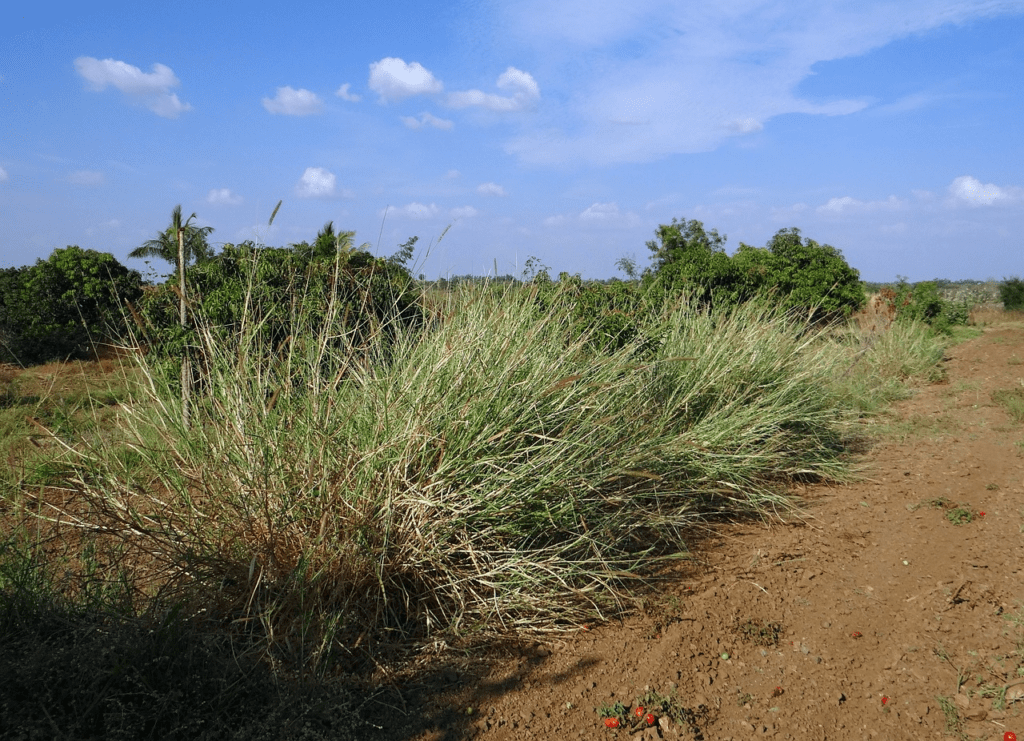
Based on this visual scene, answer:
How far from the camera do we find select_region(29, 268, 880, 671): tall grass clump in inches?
122

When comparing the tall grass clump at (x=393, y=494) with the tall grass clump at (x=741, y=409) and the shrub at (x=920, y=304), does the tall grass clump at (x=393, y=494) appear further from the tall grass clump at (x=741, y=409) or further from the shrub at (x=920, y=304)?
the shrub at (x=920, y=304)

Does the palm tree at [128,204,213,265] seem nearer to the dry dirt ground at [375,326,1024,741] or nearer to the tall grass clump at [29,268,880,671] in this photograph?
the tall grass clump at [29,268,880,671]

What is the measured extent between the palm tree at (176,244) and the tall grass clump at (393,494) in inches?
25.2

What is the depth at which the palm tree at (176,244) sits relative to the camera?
13.2 feet

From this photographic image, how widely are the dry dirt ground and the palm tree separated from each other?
2615 millimetres

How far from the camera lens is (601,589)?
374 cm

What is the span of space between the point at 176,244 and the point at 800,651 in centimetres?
397

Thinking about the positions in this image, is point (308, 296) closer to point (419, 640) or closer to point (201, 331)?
point (201, 331)

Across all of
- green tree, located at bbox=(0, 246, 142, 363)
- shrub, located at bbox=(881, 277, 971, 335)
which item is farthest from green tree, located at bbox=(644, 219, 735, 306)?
green tree, located at bbox=(0, 246, 142, 363)

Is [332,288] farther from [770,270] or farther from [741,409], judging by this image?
[770,270]

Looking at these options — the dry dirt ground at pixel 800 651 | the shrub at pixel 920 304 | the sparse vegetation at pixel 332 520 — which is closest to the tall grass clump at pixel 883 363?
the shrub at pixel 920 304

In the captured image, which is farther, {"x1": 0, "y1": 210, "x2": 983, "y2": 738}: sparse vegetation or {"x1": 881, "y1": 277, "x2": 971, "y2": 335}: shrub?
{"x1": 881, "y1": 277, "x2": 971, "y2": 335}: shrub

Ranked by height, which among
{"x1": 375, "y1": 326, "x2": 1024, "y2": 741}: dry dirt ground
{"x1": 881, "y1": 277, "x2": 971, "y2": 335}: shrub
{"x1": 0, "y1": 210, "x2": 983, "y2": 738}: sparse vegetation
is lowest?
{"x1": 375, "y1": 326, "x2": 1024, "y2": 741}: dry dirt ground

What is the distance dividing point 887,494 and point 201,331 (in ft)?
15.4
